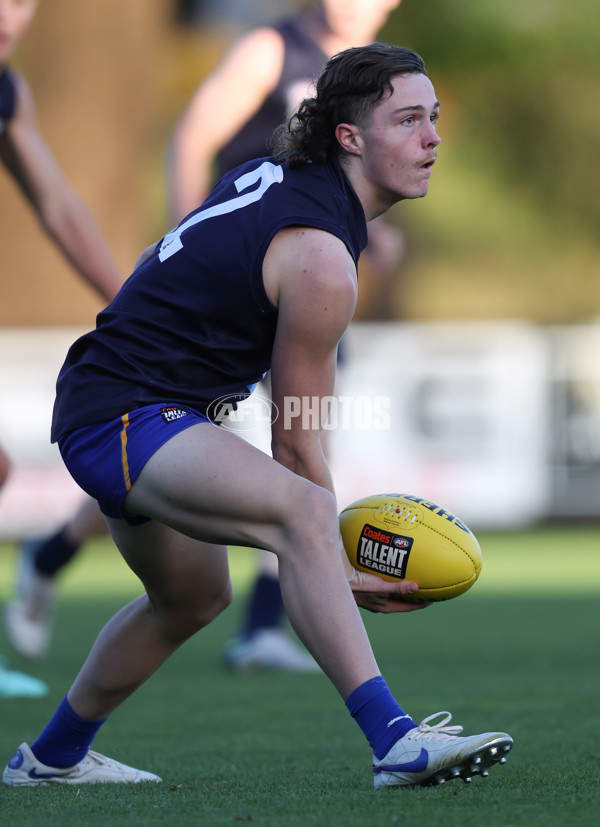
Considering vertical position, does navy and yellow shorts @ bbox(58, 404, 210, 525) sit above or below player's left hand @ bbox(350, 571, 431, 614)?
above

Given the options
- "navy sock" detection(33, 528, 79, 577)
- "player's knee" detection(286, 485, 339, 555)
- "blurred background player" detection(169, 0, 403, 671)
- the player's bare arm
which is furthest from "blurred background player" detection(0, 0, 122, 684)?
"player's knee" detection(286, 485, 339, 555)

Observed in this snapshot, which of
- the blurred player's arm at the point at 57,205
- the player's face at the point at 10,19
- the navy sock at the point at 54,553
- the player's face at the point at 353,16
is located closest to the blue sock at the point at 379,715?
the blurred player's arm at the point at 57,205

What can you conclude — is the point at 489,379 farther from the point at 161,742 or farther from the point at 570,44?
the point at 570,44

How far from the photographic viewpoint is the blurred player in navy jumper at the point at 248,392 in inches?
116

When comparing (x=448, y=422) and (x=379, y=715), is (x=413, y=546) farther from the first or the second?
(x=448, y=422)

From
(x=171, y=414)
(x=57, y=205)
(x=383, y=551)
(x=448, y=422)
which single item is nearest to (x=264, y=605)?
(x=57, y=205)

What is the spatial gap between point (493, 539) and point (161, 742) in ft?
27.9

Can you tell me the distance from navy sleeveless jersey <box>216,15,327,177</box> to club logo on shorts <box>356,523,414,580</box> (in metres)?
2.75

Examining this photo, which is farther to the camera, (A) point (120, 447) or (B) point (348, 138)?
(B) point (348, 138)

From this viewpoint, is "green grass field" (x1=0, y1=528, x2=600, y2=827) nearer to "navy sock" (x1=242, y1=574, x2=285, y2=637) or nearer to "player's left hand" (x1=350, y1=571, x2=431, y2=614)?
"navy sock" (x1=242, y1=574, x2=285, y2=637)

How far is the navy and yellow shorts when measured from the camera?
3.04 meters

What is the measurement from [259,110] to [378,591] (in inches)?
120

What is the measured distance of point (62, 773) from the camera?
348 cm

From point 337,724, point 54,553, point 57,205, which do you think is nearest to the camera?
point 337,724
